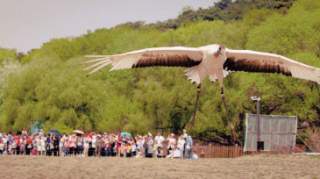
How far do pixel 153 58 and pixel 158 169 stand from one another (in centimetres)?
527

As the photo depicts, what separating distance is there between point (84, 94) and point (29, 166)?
30.4 metres

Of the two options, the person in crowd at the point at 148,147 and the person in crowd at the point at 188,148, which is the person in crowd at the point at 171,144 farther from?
the person in crowd at the point at 148,147

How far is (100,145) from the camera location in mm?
33844

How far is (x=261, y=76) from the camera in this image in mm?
46250

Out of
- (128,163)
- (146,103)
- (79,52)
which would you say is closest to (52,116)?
(146,103)

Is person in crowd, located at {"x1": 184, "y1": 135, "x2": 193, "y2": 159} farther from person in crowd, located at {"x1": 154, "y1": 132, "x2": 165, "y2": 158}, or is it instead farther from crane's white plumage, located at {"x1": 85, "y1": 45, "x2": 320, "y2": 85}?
crane's white plumage, located at {"x1": 85, "y1": 45, "x2": 320, "y2": 85}

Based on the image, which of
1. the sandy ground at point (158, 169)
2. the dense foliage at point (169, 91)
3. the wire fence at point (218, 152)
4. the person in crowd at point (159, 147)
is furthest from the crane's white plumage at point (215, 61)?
the dense foliage at point (169, 91)

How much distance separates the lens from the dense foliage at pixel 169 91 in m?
45.8

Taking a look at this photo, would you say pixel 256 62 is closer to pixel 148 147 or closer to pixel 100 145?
pixel 148 147

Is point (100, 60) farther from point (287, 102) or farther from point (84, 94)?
point (84, 94)

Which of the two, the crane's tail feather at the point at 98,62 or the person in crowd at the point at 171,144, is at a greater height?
the crane's tail feather at the point at 98,62

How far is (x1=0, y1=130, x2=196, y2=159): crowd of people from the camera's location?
104 feet

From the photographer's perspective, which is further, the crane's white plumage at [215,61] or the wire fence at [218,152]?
the wire fence at [218,152]

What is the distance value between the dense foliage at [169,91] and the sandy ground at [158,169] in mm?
12386
